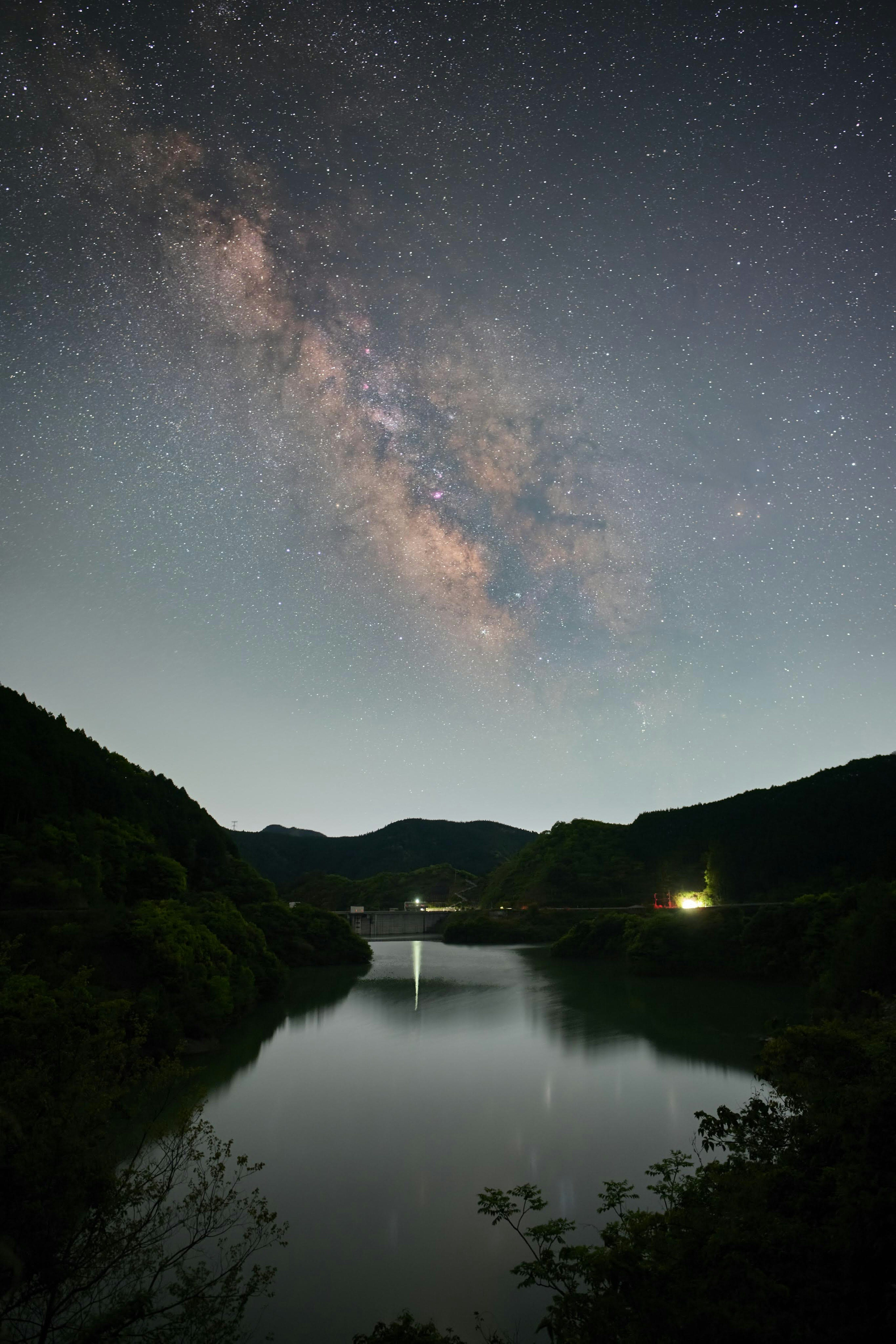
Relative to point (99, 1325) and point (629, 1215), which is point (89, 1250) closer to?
point (99, 1325)

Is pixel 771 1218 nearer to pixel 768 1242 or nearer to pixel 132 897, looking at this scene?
pixel 768 1242

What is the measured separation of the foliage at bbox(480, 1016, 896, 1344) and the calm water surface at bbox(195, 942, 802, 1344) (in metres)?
2.94

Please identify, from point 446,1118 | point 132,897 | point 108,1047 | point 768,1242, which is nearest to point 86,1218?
point 108,1047

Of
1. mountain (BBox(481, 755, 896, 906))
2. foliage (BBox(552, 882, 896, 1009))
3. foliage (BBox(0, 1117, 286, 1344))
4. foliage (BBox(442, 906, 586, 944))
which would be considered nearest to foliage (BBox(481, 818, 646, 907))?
mountain (BBox(481, 755, 896, 906))

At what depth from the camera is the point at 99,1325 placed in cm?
736

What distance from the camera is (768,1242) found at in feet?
21.5

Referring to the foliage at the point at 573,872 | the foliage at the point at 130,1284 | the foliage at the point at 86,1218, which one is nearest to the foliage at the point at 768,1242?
the foliage at the point at 130,1284

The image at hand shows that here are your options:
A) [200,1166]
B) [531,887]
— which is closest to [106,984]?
[200,1166]

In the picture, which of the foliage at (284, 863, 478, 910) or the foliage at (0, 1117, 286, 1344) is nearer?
the foliage at (0, 1117, 286, 1344)

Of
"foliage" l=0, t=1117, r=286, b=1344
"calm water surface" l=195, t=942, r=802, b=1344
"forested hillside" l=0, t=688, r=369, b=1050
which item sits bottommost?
"calm water surface" l=195, t=942, r=802, b=1344

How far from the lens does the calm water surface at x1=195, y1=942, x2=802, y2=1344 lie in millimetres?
10969

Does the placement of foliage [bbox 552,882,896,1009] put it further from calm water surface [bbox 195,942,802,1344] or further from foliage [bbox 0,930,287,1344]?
foliage [bbox 0,930,287,1344]

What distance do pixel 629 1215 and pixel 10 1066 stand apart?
8479 millimetres

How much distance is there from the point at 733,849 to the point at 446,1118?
6758 cm
